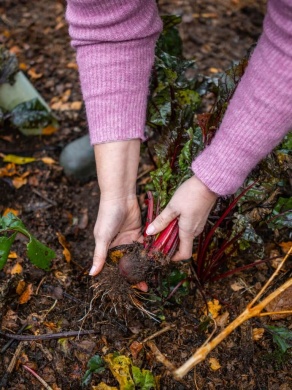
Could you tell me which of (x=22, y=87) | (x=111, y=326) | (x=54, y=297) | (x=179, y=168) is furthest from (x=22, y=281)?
(x=22, y=87)

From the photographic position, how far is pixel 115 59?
1.68 metres

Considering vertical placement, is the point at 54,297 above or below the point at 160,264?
below

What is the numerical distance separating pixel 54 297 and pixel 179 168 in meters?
0.79

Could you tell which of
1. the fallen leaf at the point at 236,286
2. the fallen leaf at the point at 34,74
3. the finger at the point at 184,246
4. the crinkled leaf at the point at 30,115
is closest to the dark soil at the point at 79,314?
the fallen leaf at the point at 236,286

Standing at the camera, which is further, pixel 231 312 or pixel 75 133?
pixel 75 133

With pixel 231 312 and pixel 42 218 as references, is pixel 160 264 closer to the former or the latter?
pixel 231 312

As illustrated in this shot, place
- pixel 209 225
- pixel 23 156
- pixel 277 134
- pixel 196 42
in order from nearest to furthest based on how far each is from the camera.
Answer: pixel 277 134
pixel 209 225
pixel 23 156
pixel 196 42

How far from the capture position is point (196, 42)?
3.50 metres

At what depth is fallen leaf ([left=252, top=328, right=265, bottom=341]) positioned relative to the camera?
2003 millimetres

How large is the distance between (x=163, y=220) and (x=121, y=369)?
61cm

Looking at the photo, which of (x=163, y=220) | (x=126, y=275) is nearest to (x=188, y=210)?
(x=163, y=220)

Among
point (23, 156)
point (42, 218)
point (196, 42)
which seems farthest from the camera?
point (196, 42)

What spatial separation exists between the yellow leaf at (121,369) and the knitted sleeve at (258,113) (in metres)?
0.80

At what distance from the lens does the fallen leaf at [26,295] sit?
2.04 metres
